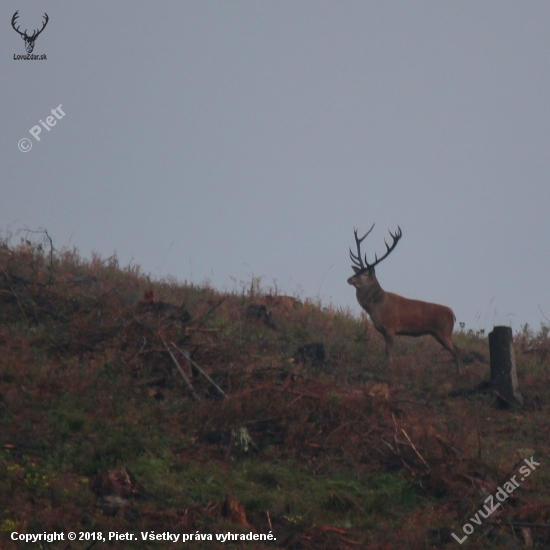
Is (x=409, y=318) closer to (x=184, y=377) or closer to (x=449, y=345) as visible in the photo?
(x=449, y=345)

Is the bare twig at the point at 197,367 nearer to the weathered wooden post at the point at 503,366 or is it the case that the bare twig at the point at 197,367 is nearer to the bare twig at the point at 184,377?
the bare twig at the point at 184,377

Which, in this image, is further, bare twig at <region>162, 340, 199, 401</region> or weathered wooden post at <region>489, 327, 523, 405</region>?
weathered wooden post at <region>489, 327, 523, 405</region>

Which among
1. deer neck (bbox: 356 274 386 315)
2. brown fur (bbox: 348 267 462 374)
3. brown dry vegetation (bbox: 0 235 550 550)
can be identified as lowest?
brown dry vegetation (bbox: 0 235 550 550)

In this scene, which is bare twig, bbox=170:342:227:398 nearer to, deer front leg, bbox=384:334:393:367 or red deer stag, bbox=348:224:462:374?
deer front leg, bbox=384:334:393:367

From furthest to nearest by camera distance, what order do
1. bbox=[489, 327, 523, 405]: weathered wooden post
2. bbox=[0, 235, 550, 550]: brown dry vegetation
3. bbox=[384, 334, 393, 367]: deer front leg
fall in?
bbox=[384, 334, 393, 367]: deer front leg → bbox=[489, 327, 523, 405]: weathered wooden post → bbox=[0, 235, 550, 550]: brown dry vegetation

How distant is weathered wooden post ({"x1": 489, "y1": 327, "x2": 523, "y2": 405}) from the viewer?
10.5 m

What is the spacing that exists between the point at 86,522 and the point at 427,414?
4.67 meters

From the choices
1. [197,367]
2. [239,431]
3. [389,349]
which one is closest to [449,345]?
[389,349]

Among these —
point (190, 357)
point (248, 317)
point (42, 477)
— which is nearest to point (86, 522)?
point (42, 477)

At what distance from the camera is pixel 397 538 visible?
21.3ft

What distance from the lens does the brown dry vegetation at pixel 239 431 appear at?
6559mm

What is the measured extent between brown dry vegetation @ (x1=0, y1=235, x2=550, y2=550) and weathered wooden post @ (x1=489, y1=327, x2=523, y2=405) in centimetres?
22

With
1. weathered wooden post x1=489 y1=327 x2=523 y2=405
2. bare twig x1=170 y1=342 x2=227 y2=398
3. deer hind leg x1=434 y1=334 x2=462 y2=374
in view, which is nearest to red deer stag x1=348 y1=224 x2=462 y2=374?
deer hind leg x1=434 y1=334 x2=462 y2=374

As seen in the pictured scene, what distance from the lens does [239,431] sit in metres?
8.23
